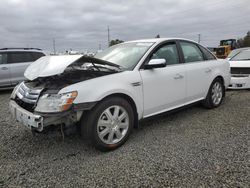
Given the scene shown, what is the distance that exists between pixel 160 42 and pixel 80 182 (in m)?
2.48

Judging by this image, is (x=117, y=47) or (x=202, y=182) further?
(x=117, y=47)

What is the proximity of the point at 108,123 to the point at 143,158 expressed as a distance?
0.63 m

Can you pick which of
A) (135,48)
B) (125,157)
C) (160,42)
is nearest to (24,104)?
(125,157)

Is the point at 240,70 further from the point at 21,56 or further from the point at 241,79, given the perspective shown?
the point at 21,56

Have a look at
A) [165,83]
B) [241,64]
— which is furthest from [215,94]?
[241,64]

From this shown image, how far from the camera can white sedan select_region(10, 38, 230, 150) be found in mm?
2414

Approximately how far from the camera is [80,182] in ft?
7.07

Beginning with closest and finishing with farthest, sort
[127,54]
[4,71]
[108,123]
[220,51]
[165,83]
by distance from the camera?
[108,123] → [165,83] → [127,54] → [4,71] → [220,51]

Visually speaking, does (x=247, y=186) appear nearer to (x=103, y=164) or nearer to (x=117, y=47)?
(x=103, y=164)

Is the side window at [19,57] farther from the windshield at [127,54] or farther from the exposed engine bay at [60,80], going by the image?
the exposed engine bay at [60,80]

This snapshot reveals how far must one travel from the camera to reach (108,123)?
2709mm

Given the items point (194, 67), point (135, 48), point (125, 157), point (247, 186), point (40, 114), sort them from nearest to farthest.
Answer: point (247, 186) < point (40, 114) < point (125, 157) < point (135, 48) < point (194, 67)

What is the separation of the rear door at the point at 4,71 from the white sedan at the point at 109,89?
186 inches

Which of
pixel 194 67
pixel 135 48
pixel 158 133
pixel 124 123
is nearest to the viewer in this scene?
pixel 124 123
